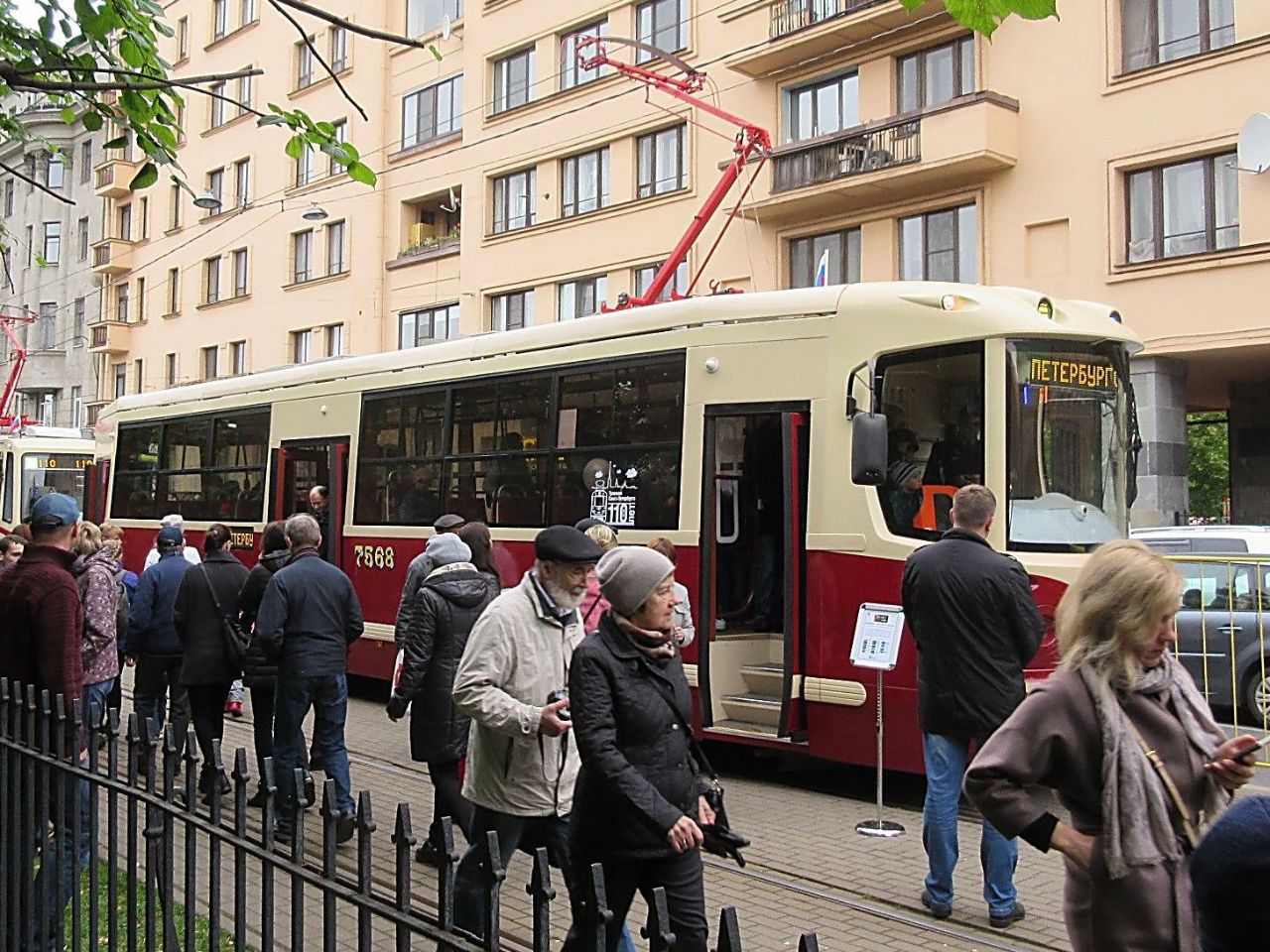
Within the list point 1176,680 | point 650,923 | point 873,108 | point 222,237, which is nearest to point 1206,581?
point 1176,680

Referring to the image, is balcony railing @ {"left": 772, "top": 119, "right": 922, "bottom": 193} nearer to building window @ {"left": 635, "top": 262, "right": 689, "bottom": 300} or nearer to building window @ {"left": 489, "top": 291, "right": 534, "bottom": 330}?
building window @ {"left": 635, "top": 262, "right": 689, "bottom": 300}

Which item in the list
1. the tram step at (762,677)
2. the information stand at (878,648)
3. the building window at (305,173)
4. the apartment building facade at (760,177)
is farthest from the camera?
the building window at (305,173)

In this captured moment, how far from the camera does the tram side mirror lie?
8.13 metres

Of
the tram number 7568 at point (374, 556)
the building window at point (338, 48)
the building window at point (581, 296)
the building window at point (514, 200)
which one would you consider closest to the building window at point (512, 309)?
the building window at point (581, 296)

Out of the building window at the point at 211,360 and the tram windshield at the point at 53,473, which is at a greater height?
the building window at the point at 211,360

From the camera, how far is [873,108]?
75.5 ft

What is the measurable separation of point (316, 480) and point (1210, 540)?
8.94 metres

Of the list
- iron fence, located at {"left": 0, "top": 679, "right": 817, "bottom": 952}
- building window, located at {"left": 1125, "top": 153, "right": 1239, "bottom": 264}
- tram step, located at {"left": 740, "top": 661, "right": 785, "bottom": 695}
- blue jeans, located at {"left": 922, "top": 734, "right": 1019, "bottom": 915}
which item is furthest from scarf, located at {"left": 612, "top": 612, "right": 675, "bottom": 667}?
building window, located at {"left": 1125, "top": 153, "right": 1239, "bottom": 264}

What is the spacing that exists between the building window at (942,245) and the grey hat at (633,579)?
18.6 meters

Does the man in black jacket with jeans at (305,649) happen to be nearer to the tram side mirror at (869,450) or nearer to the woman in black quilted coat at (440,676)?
the woman in black quilted coat at (440,676)

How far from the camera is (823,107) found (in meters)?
24.3

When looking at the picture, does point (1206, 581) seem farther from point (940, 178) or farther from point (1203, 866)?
point (940, 178)

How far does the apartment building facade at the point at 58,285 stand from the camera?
162 feet

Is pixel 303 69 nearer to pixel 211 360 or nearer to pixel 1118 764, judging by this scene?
pixel 211 360
